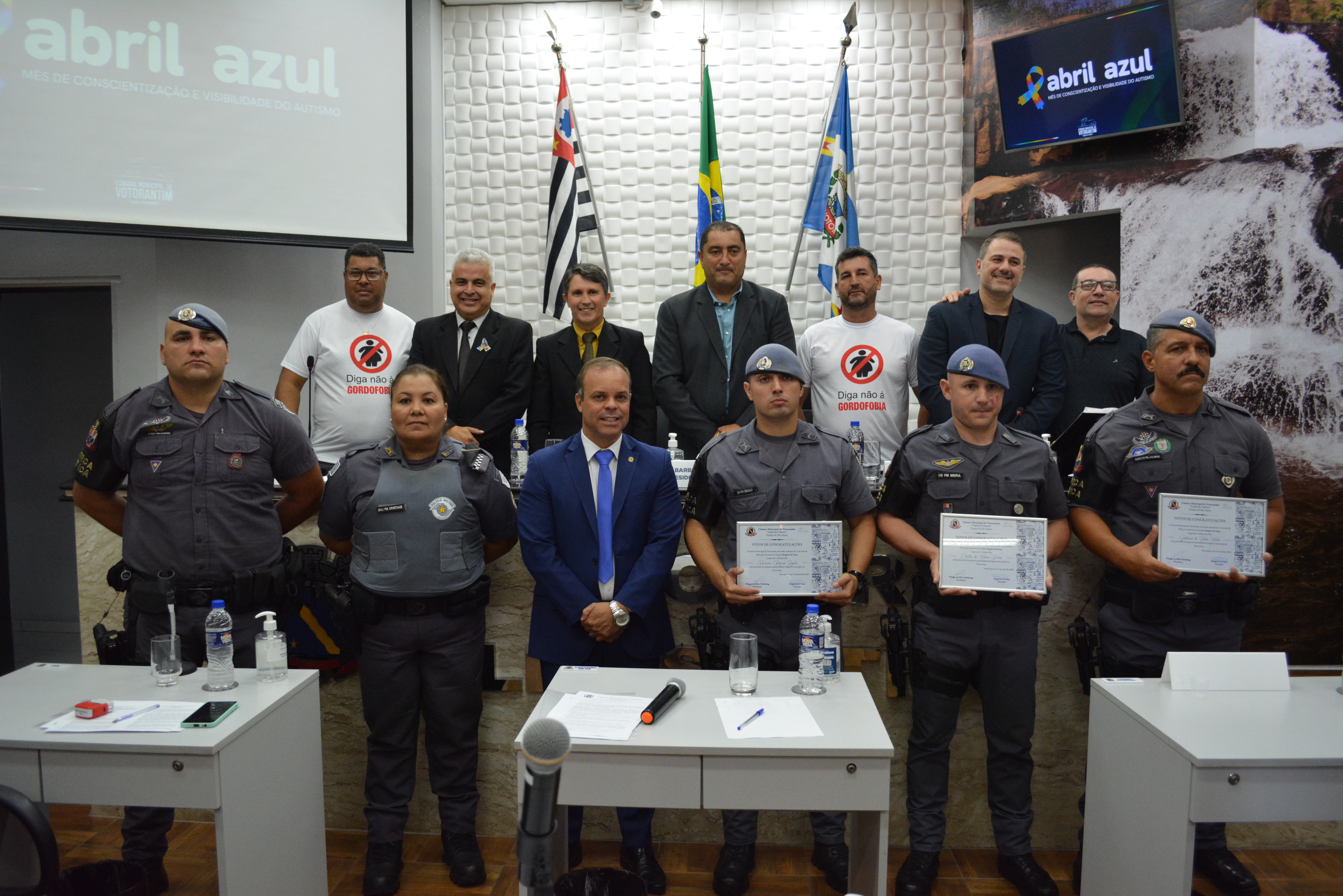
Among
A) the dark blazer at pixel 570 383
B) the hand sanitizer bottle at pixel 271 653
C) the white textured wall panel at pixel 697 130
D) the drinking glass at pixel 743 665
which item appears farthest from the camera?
the white textured wall panel at pixel 697 130

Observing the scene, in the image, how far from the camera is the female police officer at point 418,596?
3.04 m

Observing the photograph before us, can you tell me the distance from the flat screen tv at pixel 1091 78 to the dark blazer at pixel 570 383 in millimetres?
3018

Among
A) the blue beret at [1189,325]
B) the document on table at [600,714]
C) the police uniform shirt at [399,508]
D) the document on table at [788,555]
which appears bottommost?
the document on table at [600,714]

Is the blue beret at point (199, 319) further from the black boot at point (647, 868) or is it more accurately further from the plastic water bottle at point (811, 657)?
the black boot at point (647, 868)

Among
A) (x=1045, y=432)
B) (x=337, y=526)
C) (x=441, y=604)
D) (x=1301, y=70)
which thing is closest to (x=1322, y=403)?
(x=1301, y=70)

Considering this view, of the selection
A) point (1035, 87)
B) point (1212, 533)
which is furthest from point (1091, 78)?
point (1212, 533)

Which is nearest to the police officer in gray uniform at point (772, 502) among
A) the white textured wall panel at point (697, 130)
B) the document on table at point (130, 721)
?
the document on table at point (130, 721)

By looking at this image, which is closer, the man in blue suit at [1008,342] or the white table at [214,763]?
the white table at [214,763]

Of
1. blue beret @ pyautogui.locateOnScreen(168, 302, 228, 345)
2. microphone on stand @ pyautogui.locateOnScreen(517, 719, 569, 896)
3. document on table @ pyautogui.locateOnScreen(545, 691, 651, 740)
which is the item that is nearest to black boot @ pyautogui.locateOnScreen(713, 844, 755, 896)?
document on table @ pyautogui.locateOnScreen(545, 691, 651, 740)

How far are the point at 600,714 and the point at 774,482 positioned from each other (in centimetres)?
105

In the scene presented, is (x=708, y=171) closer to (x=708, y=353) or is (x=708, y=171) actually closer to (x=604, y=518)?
(x=708, y=353)

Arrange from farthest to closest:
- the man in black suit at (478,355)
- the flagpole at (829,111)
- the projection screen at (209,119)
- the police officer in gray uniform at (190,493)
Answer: the flagpole at (829,111), the projection screen at (209,119), the man in black suit at (478,355), the police officer in gray uniform at (190,493)

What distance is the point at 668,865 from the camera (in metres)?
3.37

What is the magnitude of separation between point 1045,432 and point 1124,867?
200cm
